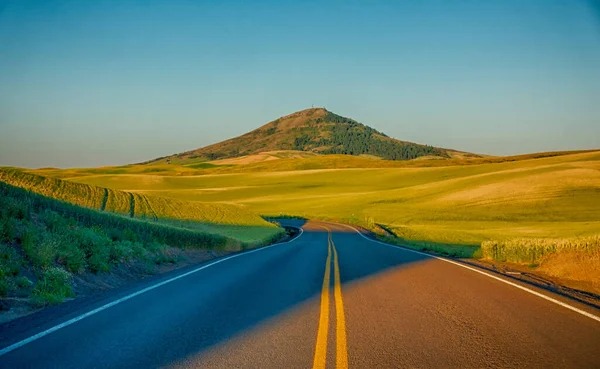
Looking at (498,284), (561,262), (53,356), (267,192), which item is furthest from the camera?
(267,192)

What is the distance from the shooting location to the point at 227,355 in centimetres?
619

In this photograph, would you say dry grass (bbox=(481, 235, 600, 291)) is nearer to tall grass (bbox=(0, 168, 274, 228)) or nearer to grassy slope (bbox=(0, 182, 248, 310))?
grassy slope (bbox=(0, 182, 248, 310))

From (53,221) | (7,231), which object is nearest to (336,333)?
(7,231)

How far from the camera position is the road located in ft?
19.7

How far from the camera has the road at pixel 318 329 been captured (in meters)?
6.02

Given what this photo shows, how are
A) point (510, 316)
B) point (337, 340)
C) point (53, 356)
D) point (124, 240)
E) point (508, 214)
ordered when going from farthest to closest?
point (508, 214) → point (124, 240) → point (510, 316) → point (337, 340) → point (53, 356)

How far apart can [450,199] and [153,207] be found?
128 ft

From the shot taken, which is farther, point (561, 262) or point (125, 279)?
point (561, 262)

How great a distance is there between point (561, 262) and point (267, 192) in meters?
94.9

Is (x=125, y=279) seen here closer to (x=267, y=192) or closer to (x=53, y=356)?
(x=53, y=356)

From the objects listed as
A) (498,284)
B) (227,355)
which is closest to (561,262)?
(498,284)

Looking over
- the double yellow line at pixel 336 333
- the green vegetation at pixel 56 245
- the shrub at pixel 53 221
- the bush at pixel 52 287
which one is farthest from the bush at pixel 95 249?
the double yellow line at pixel 336 333

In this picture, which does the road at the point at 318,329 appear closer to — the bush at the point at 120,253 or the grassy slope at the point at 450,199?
the bush at the point at 120,253

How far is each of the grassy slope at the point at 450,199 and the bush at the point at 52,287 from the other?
29.2m
